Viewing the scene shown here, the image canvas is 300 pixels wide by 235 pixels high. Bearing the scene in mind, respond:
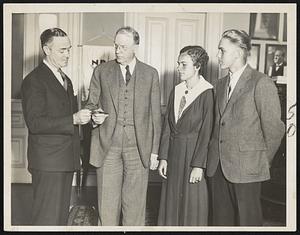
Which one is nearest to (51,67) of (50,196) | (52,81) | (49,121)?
(52,81)

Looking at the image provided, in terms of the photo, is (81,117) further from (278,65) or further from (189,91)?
(278,65)

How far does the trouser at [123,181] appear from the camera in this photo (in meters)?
2.03

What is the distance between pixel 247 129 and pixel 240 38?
37cm

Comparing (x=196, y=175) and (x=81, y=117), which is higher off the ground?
(x=81, y=117)

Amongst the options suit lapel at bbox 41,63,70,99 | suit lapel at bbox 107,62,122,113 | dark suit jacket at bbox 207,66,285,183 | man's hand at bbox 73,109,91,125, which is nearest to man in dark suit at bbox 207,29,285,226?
dark suit jacket at bbox 207,66,285,183

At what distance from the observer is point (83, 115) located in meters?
2.03

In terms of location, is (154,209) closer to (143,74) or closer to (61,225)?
(61,225)

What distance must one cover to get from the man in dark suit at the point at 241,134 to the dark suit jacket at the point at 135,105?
24 centimetres

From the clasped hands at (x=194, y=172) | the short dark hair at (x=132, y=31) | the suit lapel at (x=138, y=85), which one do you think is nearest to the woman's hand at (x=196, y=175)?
the clasped hands at (x=194, y=172)

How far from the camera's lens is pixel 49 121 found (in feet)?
6.56

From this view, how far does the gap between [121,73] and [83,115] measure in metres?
0.23

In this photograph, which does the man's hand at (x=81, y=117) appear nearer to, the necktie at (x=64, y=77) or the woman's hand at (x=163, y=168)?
the necktie at (x=64, y=77)

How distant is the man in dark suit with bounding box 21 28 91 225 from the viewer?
2004mm

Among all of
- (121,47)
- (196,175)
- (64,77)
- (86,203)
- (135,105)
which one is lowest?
(86,203)
